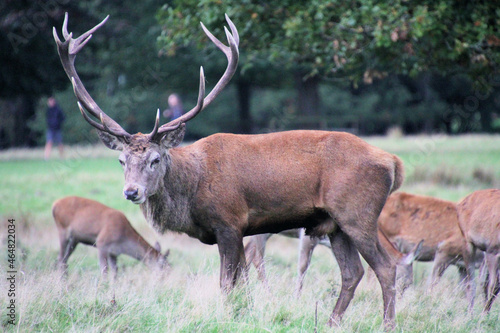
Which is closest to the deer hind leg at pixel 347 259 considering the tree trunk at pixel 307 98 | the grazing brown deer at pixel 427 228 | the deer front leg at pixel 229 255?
the deer front leg at pixel 229 255

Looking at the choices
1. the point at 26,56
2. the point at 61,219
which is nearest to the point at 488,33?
the point at 61,219

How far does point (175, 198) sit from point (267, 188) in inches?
32.6

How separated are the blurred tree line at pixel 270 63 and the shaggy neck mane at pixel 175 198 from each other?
150 inches

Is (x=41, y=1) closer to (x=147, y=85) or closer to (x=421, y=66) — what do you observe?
(x=147, y=85)

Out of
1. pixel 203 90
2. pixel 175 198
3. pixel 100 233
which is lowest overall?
pixel 100 233

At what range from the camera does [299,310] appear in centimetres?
528

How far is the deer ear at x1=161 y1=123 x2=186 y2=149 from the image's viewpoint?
5.62 metres

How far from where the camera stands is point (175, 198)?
221 inches

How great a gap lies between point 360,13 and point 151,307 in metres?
5.17

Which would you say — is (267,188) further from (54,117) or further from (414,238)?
(54,117)

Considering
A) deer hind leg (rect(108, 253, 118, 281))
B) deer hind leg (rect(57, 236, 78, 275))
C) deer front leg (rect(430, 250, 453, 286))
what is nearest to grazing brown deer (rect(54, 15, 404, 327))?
deer front leg (rect(430, 250, 453, 286))

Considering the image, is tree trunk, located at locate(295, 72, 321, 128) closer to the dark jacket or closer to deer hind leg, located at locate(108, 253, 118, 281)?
the dark jacket

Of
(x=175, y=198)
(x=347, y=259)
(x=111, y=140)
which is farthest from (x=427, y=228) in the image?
(x=111, y=140)

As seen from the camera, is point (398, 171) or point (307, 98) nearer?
point (398, 171)
